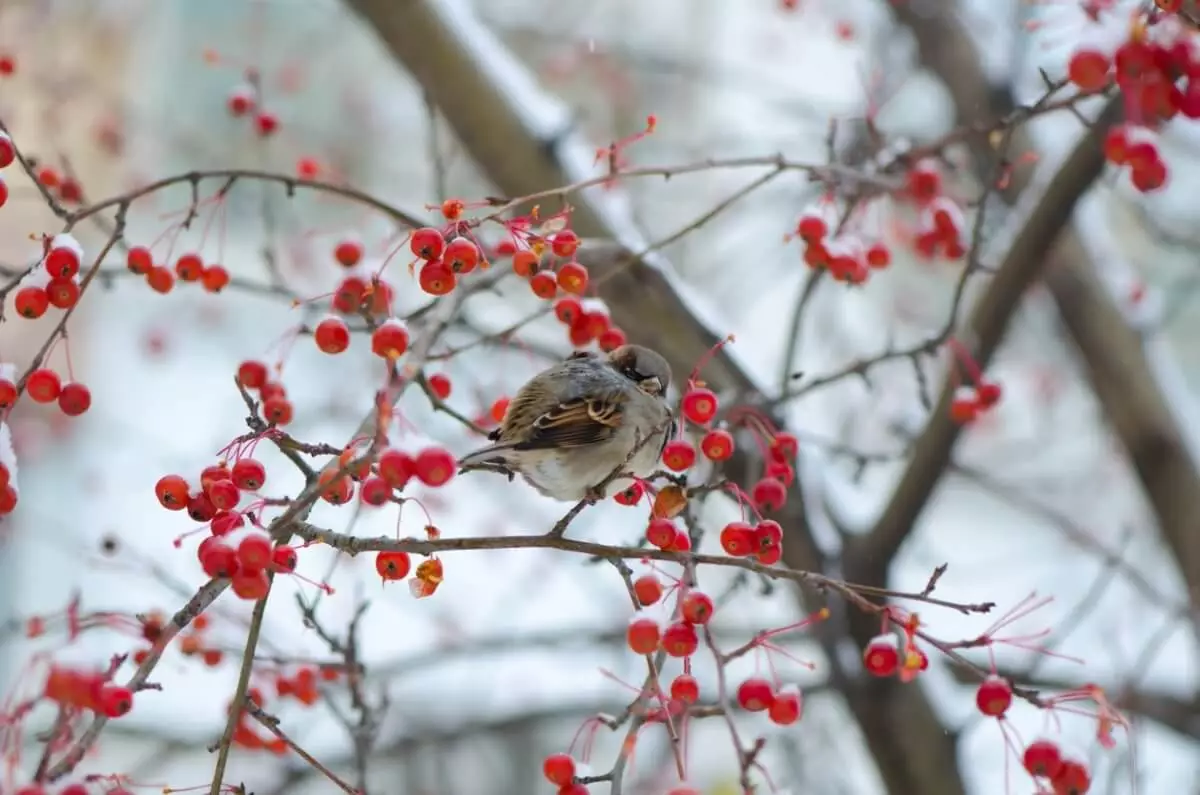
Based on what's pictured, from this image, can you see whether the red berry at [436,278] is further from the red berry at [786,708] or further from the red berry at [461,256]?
the red berry at [786,708]

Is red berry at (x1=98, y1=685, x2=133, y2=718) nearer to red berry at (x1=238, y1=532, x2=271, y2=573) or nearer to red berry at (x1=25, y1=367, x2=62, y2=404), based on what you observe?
red berry at (x1=238, y1=532, x2=271, y2=573)

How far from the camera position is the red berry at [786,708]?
3.55ft

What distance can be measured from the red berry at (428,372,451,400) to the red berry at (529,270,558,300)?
26 centimetres

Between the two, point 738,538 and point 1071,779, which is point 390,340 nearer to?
point 738,538

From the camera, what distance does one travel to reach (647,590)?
108 cm

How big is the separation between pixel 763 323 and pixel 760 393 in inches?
125

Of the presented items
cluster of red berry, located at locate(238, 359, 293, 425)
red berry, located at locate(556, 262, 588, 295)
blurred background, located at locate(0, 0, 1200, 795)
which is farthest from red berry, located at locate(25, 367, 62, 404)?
blurred background, located at locate(0, 0, 1200, 795)

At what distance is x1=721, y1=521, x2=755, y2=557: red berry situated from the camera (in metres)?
1.13

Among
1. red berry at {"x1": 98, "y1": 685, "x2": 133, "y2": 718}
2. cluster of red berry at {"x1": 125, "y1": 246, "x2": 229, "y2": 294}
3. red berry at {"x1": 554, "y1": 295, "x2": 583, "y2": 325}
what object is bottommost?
red berry at {"x1": 98, "y1": 685, "x2": 133, "y2": 718}

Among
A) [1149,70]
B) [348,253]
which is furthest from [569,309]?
[1149,70]

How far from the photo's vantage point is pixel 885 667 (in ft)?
3.75

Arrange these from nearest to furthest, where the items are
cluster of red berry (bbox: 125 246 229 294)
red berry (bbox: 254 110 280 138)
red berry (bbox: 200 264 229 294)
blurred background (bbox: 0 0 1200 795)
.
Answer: cluster of red berry (bbox: 125 246 229 294) < red berry (bbox: 200 264 229 294) < red berry (bbox: 254 110 280 138) < blurred background (bbox: 0 0 1200 795)

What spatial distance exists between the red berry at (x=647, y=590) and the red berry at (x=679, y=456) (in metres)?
0.14

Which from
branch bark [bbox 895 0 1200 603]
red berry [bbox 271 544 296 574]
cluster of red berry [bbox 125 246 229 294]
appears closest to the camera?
red berry [bbox 271 544 296 574]
